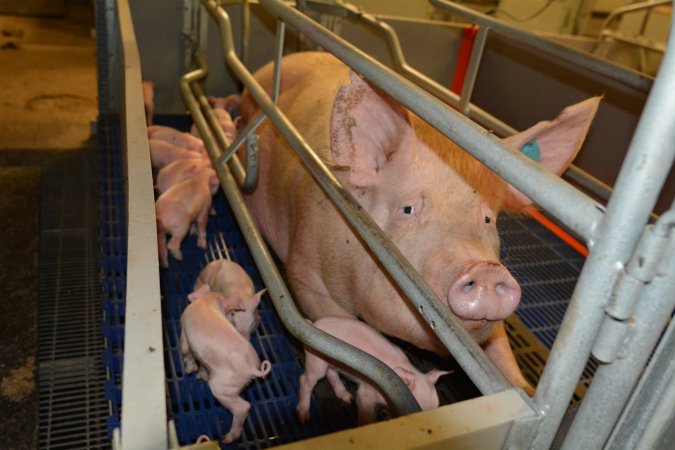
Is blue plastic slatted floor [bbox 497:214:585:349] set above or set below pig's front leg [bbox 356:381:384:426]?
below

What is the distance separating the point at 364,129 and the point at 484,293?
586mm

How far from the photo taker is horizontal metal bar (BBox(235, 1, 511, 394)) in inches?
43.7

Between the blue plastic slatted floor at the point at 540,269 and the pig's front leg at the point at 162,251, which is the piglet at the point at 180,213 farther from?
the blue plastic slatted floor at the point at 540,269

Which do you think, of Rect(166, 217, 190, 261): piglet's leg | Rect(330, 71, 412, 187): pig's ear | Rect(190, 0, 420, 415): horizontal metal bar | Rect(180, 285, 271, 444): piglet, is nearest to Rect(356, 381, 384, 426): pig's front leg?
Rect(180, 285, 271, 444): piglet

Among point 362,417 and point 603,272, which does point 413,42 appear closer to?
point 362,417

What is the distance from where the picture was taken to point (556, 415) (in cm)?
91

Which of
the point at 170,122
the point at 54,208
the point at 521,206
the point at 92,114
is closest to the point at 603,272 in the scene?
the point at 521,206

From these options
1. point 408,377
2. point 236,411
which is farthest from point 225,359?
point 408,377

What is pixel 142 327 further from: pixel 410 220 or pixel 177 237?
pixel 177 237

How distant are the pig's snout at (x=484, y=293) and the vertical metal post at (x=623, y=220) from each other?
545 mm

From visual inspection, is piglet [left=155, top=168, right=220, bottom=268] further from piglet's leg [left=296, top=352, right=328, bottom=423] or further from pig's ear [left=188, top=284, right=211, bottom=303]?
piglet's leg [left=296, top=352, right=328, bottom=423]

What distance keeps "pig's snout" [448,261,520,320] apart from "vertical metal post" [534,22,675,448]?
0.55 m

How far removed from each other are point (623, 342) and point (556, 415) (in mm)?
184

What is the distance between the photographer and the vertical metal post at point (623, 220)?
2.24 feet
